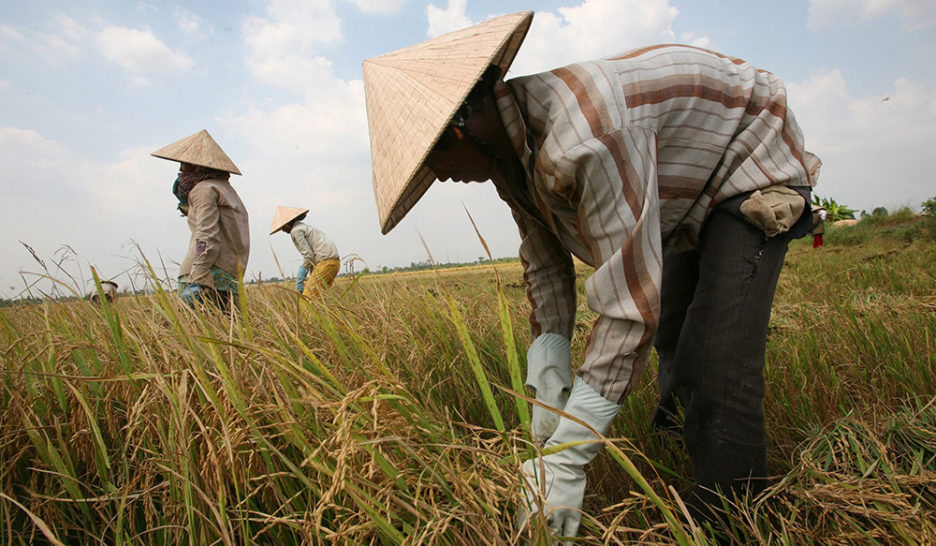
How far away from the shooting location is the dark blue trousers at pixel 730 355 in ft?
4.16

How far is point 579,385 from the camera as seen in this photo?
116 cm

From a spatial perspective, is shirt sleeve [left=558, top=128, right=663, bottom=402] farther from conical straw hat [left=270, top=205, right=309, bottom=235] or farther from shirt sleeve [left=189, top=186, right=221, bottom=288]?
conical straw hat [left=270, top=205, right=309, bottom=235]

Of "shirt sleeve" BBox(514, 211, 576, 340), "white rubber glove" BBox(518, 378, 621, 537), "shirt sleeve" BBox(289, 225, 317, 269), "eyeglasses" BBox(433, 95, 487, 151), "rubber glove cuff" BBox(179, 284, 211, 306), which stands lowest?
"white rubber glove" BBox(518, 378, 621, 537)

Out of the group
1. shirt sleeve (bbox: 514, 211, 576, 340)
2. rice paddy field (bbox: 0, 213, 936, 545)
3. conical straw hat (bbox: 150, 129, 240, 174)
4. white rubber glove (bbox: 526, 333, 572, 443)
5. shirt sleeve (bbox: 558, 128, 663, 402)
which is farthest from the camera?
conical straw hat (bbox: 150, 129, 240, 174)

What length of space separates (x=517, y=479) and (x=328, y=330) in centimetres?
79

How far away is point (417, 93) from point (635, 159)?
0.58 meters

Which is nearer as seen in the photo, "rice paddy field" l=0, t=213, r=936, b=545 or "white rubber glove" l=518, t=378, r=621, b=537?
"rice paddy field" l=0, t=213, r=936, b=545

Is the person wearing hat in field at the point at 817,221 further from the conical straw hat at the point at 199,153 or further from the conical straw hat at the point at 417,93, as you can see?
the conical straw hat at the point at 199,153

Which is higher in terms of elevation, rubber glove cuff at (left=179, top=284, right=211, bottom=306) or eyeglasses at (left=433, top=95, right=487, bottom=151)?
eyeglasses at (left=433, top=95, right=487, bottom=151)

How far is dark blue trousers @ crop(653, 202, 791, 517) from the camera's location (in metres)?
1.27

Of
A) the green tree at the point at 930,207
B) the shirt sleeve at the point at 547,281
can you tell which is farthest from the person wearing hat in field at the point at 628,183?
the green tree at the point at 930,207

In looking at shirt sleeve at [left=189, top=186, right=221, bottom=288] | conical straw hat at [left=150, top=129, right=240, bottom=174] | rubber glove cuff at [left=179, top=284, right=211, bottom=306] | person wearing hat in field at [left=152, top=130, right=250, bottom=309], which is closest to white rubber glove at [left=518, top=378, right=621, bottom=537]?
rubber glove cuff at [left=179, top=284, right=211, bottom=306]

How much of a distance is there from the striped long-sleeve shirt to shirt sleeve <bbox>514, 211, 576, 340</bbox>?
0.09 ft

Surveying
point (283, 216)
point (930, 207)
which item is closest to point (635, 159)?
point (283, 216)
